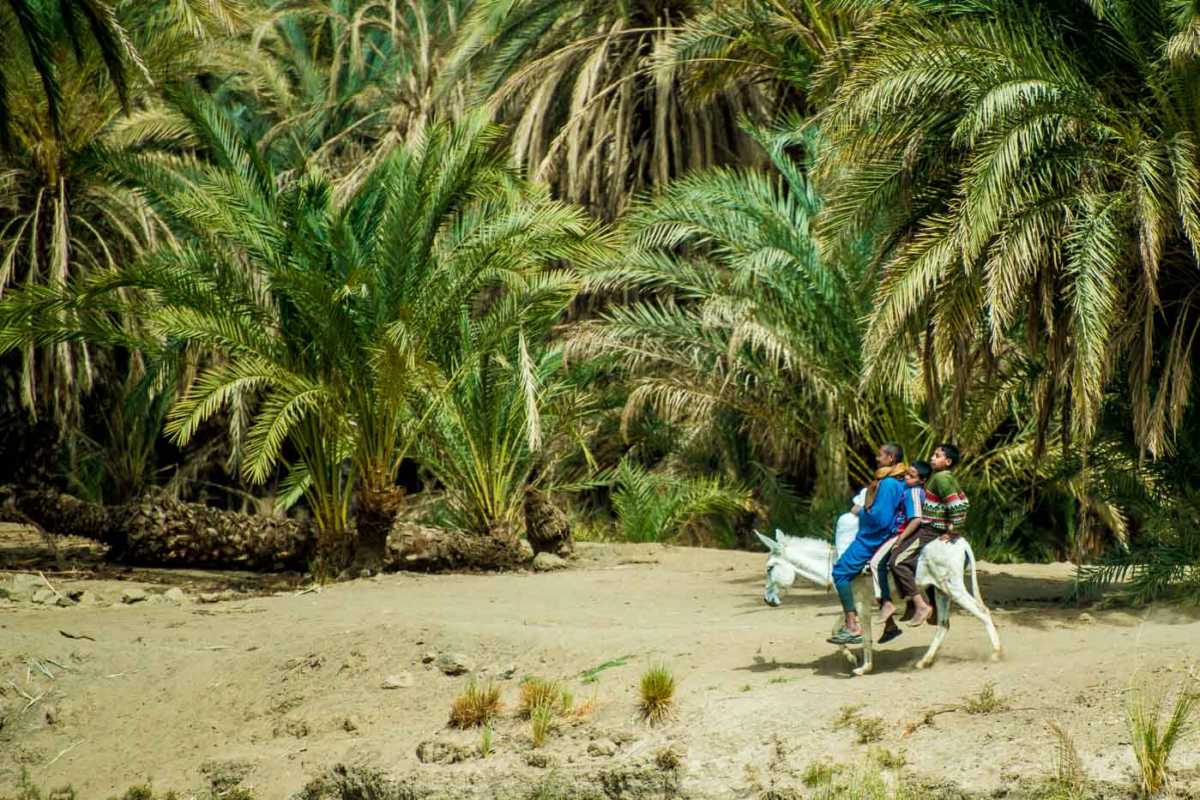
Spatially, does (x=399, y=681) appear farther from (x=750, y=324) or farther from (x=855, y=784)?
(x=750, y=324)

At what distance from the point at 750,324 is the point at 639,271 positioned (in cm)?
187

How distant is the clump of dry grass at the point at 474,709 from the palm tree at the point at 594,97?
39.8ft

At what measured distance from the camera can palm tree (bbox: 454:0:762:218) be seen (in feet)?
72.4

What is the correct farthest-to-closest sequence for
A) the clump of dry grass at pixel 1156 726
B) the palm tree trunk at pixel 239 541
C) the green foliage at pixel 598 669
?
the palm tree trunk at pixel 239 541
the green foliage at pixel 598 669
the clump of dry grass at pixel 1156 726

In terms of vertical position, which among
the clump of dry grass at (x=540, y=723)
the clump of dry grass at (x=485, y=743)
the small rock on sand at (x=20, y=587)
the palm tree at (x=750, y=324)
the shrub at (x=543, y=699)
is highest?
the palm tree at (x=750, y=324)

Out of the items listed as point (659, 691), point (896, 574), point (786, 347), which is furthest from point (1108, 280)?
point (786, 347)

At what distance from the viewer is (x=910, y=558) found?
400 inches

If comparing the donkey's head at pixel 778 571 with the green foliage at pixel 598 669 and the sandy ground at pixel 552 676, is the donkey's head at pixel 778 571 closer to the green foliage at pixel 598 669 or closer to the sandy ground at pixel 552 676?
the sandy ground at pixel 552 676

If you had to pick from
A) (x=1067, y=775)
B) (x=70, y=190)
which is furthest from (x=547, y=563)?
(x=1067, y=775)

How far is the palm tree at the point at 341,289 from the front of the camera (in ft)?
49.0

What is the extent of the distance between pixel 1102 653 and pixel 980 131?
13.5 feet

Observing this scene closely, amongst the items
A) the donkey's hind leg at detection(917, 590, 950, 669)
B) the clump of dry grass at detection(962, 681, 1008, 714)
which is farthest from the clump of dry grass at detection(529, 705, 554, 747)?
the clump of dry grass at detection(962, 681, 1008, 714)

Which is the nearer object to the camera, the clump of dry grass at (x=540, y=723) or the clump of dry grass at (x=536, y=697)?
the clump of dry grass at (x=540, y=723)

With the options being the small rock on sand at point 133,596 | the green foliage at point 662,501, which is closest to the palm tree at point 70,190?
the small rock on sand at point 133,596
